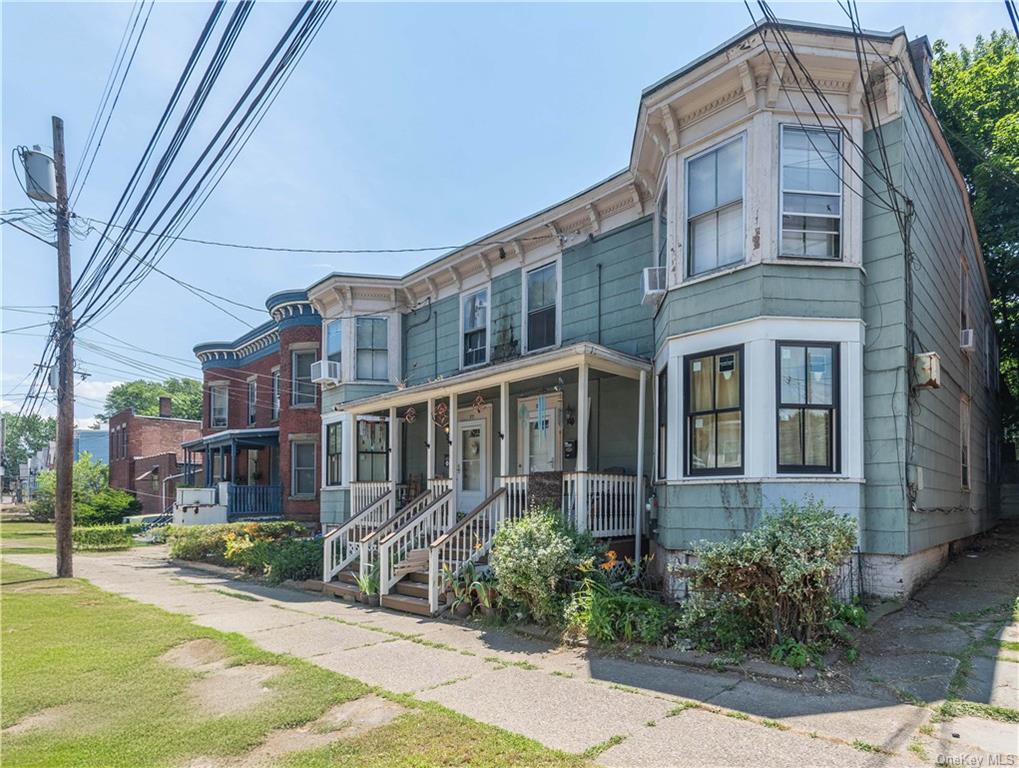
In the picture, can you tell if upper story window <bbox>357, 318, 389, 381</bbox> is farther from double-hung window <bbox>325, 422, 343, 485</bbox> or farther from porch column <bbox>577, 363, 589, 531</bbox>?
porch column <bbox>577, 363, 589, 531</bbox>

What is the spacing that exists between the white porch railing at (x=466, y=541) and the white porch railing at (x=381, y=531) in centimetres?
131

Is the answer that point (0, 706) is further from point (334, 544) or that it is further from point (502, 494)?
point (334, 544)

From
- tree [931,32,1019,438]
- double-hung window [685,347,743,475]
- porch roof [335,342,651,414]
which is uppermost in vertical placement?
tree [931,32,1019,438]

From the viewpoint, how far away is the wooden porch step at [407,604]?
9.23m

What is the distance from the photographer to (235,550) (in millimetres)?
15078

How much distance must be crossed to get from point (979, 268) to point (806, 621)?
12.5 m

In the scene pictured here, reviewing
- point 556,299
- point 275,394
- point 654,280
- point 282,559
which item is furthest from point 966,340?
point 275,394

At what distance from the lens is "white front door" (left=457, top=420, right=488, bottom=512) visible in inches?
545

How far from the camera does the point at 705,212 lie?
8.75m

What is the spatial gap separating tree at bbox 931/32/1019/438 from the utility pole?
20.0 meters

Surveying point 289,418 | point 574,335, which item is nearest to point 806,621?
point 574,335

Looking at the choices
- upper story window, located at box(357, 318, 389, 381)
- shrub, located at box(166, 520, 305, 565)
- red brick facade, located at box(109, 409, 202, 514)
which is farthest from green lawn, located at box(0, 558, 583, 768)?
red brick facade, located at box(109, 409, 202, 514)

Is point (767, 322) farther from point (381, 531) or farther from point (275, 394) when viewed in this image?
point (275, 394)

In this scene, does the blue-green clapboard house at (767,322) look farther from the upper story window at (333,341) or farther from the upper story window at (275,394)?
the upper story window at (275,394)
